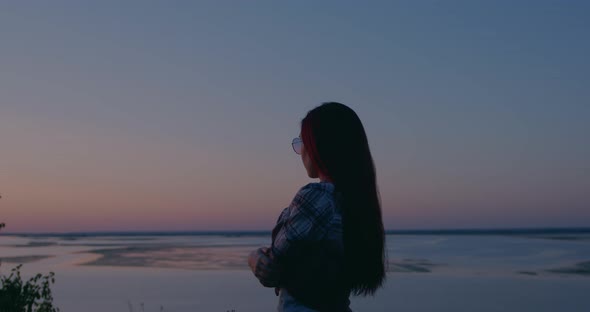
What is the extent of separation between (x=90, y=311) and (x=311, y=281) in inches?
698

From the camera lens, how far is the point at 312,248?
2834 millimetres

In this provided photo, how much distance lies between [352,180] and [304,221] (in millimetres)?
345

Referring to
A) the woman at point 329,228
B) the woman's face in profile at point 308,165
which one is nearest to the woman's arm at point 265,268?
the woman at point 329,228

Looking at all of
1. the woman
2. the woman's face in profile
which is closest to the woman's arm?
the woman

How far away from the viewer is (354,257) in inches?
117

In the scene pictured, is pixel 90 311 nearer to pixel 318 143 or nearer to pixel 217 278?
pixel 217 278

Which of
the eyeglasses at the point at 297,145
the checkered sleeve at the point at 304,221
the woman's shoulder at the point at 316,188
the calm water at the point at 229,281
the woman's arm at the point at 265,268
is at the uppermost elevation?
the eyeglasses at the point at 297,145

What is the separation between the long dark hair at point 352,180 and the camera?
296 centimetres

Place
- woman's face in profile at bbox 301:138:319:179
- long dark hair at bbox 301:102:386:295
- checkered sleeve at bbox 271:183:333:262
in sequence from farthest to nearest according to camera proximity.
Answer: woman's face in profile at bbox 301:138:319:179 < long dark hair at bbox 301:102:386:295 < checkered sleeve at bbox 271:183:333:262

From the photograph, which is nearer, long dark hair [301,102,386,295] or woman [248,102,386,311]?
woman [248,102,386,311]

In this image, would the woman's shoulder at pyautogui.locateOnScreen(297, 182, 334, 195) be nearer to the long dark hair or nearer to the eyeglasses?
the long dark hair

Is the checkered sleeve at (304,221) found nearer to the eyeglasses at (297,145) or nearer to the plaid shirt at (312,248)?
the plaid shirt at (312,248)

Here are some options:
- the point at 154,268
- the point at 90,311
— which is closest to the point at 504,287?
the point at 90,311

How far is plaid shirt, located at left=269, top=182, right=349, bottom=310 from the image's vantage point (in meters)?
2.79
